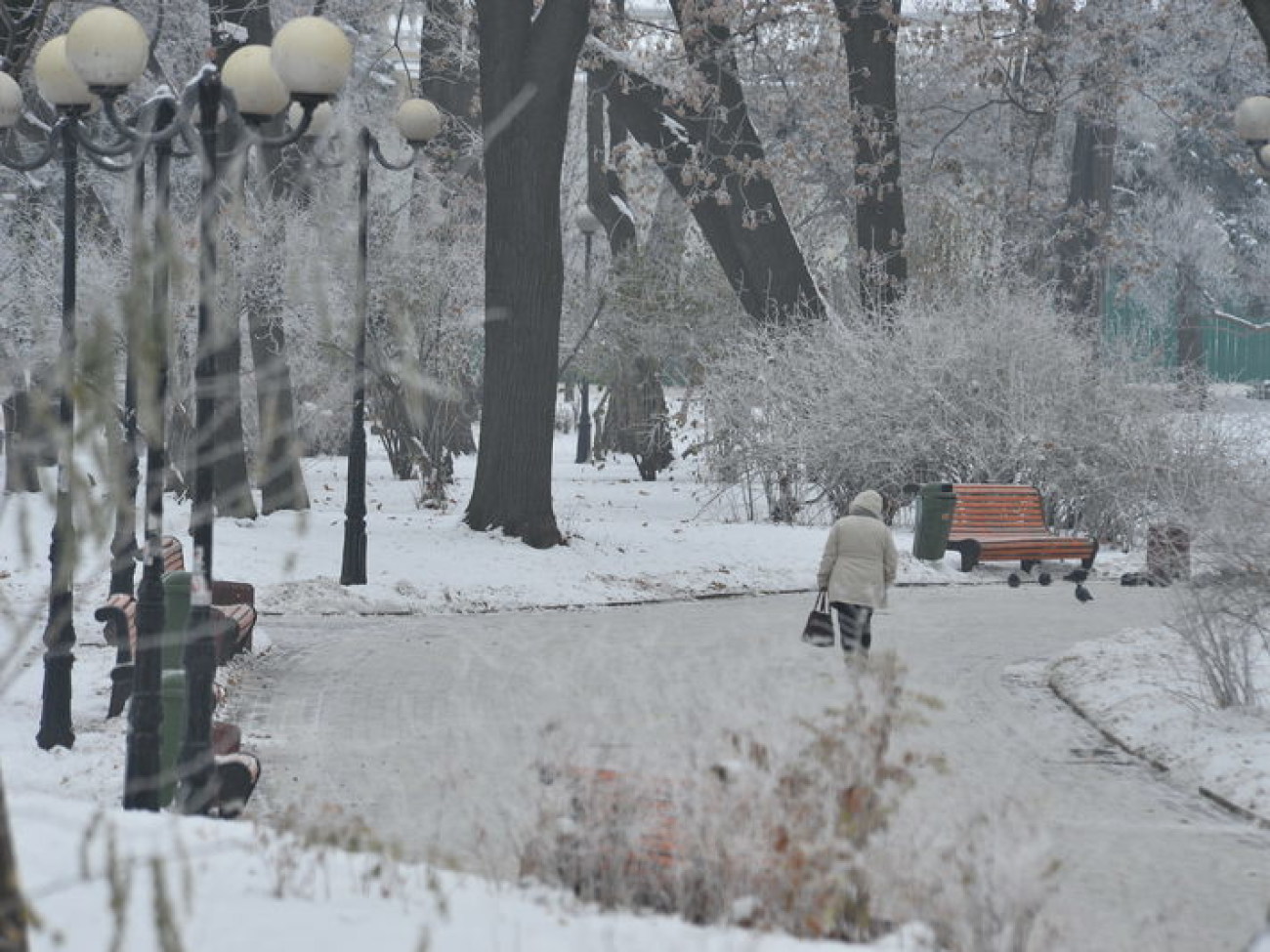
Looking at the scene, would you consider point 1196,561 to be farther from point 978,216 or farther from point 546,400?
point 978,216

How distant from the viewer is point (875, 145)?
27.5 metres

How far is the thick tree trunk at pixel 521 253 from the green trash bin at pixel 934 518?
441cm

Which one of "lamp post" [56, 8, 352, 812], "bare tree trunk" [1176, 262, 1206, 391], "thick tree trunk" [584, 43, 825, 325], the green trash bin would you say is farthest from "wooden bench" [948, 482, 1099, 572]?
"bare tree trunk" [1176, 262, 1206, 391]

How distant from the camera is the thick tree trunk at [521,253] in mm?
21344

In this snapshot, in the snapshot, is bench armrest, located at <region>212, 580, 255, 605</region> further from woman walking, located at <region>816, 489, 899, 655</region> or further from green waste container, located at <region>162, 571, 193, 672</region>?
woman walking, located at <region>816, 489, 899, 655</region>

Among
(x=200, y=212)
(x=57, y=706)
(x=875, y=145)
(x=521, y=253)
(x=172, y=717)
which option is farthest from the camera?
(x=875, y=145)

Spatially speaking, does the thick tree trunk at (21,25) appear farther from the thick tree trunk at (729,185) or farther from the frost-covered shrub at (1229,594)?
the thick tree trunk at (729,185)

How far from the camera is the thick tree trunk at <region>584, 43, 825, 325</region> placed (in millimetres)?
27016

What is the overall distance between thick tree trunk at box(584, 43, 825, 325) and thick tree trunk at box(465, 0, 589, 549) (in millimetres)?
5343

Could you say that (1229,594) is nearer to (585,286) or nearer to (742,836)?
(742,836)

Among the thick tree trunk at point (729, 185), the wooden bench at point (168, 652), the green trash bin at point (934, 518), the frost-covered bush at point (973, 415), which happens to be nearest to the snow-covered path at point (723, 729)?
the wooden bench at point (168, 652)

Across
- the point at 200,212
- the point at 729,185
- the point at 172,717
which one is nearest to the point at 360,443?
the point at 172,717

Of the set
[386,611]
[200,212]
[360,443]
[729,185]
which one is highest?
[729,185]

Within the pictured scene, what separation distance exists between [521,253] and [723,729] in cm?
1524
